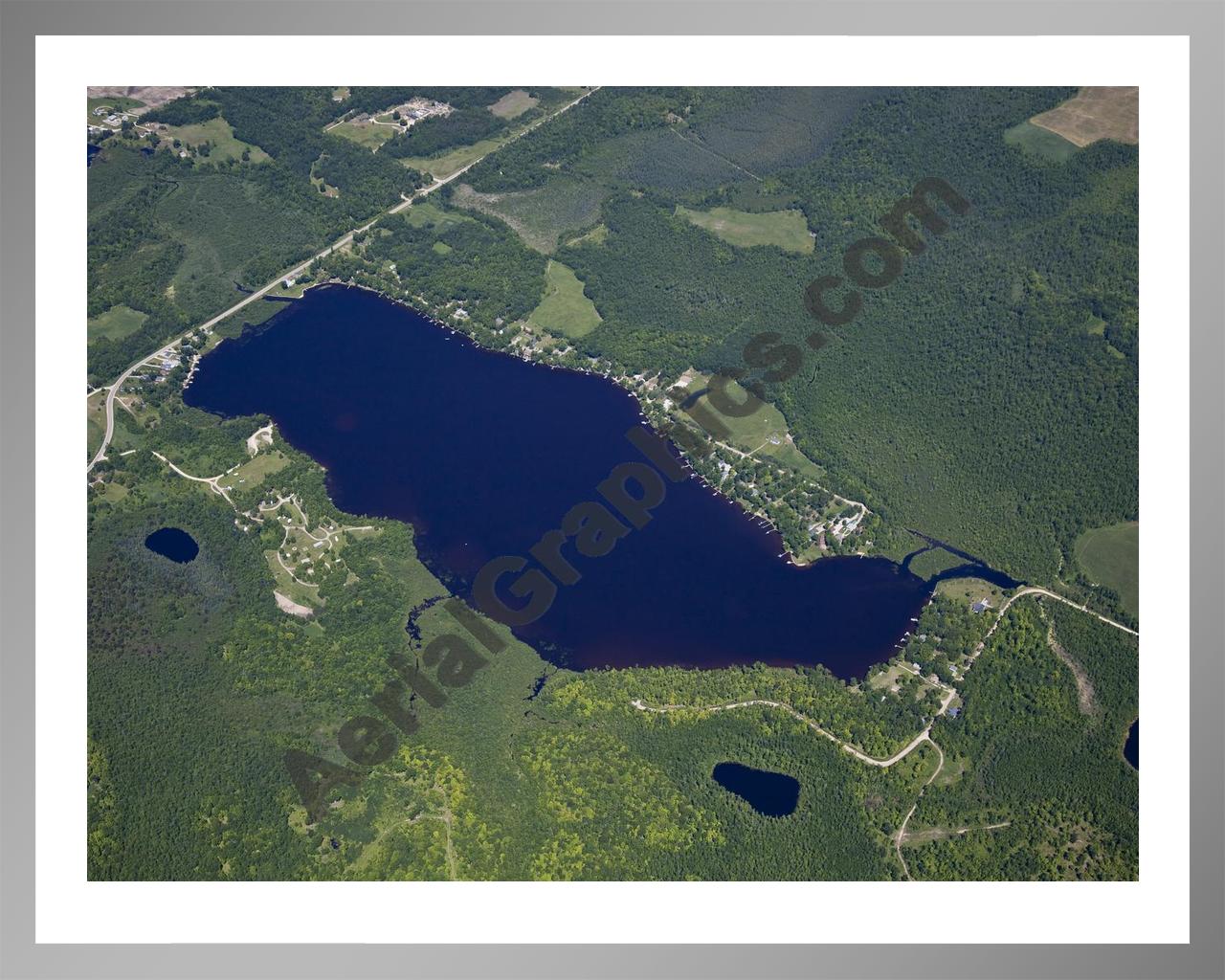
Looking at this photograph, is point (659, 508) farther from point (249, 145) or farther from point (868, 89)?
point (249, 145)

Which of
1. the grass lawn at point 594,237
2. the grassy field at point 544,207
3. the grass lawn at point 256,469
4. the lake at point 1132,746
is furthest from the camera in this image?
the grassy field at point 544,207

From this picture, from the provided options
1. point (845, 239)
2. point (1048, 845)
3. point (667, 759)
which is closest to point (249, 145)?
point (845, 239)

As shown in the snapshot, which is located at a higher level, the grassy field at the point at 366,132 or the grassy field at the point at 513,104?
the grassy field at the point at 513,104

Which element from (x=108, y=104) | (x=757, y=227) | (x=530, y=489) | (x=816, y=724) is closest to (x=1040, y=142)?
(x=757, y=227)

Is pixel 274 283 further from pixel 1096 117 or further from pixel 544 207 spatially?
pixel 1096 117

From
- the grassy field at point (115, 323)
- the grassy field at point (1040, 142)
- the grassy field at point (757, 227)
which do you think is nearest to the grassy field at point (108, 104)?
the grassy field at point (115, 323)

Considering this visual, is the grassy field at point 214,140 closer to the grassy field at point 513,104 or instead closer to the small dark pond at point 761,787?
the grassy field at point 513,104
